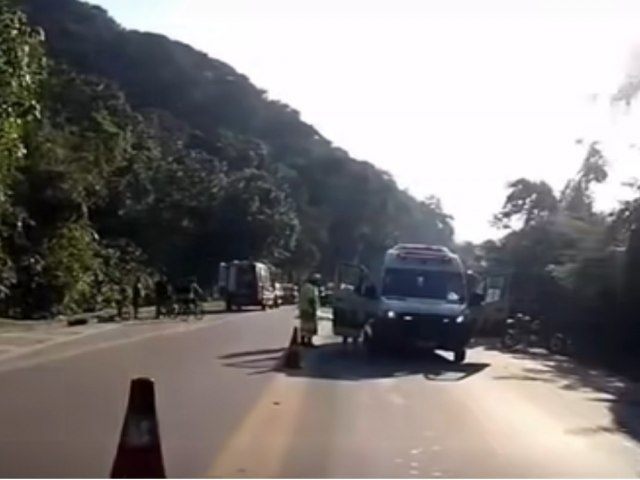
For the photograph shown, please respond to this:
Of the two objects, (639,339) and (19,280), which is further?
(19,280)

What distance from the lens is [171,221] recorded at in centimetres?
7356

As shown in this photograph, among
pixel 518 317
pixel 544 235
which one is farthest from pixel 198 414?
pixel 544 235

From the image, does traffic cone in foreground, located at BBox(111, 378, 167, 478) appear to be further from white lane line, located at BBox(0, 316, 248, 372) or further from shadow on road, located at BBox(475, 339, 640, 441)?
white lane line, located at BBox(0, 316, 248, 372)

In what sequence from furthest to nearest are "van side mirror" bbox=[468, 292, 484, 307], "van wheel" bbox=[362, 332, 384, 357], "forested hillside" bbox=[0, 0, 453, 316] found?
"forested hillside" bbox=[0, 0, 453, 316] → "van side mirror" bbox=[468, 292, 484, 307] → "van wheel" bbox=[362, 332, 384, 357]

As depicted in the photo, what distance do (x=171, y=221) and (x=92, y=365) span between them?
48673 millimetres

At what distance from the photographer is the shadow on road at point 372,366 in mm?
23625

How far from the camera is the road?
1244 cm

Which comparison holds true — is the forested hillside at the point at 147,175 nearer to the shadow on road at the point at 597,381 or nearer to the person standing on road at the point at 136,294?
the person standing on road at the point at 136,294

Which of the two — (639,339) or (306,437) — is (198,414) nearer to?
(306,437)

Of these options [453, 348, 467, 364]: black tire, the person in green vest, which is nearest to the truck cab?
the person in green vest

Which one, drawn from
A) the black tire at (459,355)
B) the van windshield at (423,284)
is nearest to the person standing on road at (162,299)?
the van windshield at (423,284)

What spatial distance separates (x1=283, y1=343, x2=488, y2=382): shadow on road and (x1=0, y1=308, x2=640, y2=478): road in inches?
2.2

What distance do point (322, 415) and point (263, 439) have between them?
104 inches

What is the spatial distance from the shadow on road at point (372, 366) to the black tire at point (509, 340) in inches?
287
